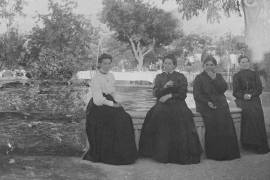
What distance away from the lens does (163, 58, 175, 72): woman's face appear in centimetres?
534

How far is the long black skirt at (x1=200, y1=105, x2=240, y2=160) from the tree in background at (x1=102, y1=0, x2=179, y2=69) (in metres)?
27.9

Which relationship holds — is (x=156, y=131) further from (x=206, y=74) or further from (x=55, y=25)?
(x=55, y=25)

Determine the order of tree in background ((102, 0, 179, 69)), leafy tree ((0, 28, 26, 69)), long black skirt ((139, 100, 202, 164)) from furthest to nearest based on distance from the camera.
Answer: tree in background ((102, 0, 179, 69)), leafy tree ((0, 28, 26, 69)), long black skirt ((139, 100, 202, 164))

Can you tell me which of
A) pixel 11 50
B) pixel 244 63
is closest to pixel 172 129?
pixel 244 63

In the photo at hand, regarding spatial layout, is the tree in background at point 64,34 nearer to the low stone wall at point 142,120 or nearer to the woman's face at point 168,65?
the low stone wall at point 142,120

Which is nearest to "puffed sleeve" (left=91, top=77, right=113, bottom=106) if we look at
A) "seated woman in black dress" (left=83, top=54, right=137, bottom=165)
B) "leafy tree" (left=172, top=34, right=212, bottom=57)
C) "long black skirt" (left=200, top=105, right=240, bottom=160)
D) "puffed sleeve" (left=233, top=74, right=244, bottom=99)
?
"seated woman in black dress" (left=83, top=54, right=137, bottom=165)

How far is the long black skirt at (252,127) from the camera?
5930mm

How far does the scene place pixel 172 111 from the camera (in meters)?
5.37

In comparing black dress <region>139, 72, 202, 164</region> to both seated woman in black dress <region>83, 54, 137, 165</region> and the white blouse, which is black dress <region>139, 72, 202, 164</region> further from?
the white blouse

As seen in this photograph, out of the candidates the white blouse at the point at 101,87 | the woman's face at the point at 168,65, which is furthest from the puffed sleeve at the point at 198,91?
the white blouse at the point at 101,87

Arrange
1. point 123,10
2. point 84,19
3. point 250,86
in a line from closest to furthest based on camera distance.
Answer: point 250,86 → point 84,19 → point 123,10

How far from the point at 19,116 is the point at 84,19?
8415mm

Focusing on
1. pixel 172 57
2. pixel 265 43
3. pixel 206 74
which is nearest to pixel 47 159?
pixel 172 57

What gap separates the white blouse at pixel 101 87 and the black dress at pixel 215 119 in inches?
49.5
